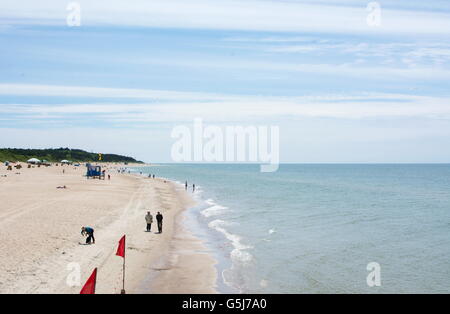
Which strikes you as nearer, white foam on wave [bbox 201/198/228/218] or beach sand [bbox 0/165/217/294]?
beach sand [bbox 0/165/217/294]

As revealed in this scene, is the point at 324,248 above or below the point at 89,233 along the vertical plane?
below

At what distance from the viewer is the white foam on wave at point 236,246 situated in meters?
24.2

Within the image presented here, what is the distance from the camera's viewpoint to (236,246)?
91.2ft

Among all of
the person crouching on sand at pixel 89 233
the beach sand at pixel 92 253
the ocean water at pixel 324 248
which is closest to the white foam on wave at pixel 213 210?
the ocean water at pixel 324 248

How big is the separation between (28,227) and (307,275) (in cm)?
1723

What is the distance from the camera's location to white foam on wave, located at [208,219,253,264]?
79.4ft

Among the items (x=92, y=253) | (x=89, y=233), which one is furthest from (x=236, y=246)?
(x=92, y=253)

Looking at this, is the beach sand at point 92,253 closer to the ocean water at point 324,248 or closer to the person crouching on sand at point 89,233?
the person crouching on sand at point 89,233

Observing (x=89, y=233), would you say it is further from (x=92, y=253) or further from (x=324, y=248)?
(x=324, y=248)

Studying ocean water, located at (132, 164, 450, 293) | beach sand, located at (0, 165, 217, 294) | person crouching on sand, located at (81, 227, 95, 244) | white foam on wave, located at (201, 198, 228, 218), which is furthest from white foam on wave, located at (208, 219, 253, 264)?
person crouching on sand, located at (81, 227, 95, 244)

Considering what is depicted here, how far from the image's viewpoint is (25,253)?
68.8ft

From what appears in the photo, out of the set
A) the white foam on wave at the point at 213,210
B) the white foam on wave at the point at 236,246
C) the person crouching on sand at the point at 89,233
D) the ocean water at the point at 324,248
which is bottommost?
the ocean water at the point at 324,248

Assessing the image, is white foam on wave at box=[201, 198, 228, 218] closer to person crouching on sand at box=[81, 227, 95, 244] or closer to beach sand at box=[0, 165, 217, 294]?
beach sand at box=[0, 165, 217, 294]
